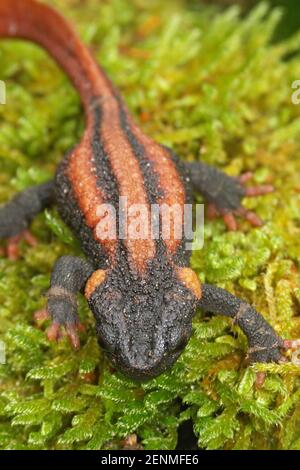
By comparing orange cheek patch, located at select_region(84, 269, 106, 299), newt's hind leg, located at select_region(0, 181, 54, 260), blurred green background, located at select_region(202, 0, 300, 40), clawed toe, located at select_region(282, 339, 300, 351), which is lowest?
clawed toe, located at select_region(282, 339, 300, 351)

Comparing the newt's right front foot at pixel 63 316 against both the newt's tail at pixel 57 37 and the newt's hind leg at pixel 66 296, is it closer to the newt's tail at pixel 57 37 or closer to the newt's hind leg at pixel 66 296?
the newt's hind leg at pixel 66 296

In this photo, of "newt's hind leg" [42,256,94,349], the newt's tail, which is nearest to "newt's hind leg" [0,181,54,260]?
"newt's hind leg" [42,256,94,349]

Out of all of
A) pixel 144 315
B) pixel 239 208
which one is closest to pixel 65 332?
pixel 144 315

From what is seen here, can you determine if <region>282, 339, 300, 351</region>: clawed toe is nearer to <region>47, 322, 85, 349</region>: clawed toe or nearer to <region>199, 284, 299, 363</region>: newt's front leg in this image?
<region>199, 284, 299, 363</region>: newt's front leg

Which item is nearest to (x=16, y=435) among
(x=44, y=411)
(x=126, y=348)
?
(x=44, y=411)

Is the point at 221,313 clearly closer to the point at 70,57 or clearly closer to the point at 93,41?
the point at 70,57

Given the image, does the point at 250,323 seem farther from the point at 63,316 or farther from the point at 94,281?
the point at 63,316
